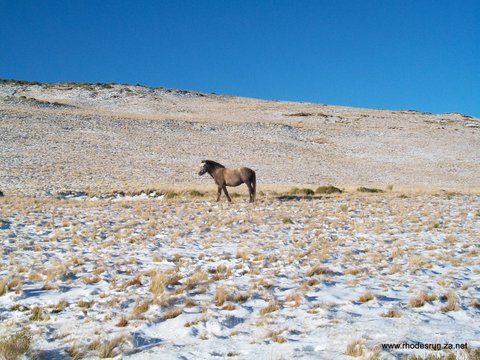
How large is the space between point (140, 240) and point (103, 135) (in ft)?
141

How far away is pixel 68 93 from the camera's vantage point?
8750cm

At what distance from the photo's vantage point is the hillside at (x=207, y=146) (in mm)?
35438

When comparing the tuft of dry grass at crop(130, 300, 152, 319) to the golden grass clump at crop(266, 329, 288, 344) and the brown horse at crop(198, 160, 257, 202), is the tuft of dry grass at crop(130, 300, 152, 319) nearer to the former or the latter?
the golden grass clump at crop(266, 329, 288, 344)

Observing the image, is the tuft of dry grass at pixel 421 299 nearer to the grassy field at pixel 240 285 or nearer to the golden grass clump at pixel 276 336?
the grassy field at pixel 240 285

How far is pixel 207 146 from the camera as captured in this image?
51.0 meters

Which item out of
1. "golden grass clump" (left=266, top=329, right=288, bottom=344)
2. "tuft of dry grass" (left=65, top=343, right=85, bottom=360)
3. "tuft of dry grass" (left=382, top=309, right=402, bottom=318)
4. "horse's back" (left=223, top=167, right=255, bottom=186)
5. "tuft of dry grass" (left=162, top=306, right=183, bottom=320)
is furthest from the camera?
"horse's back" (left=223, top=167, right=255, bottom=186)

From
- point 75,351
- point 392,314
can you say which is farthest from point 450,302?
point 75,351

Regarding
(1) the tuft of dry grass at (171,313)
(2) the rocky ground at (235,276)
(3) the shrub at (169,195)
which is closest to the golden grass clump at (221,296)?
(2) the rocky ground at (235,276)

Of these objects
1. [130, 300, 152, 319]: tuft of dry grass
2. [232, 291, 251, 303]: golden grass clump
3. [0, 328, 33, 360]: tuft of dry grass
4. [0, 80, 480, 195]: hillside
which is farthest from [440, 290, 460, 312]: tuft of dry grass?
[0, 80, 480, 195]: hillside

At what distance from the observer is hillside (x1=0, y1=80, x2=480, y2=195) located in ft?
116

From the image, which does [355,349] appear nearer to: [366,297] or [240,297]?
[366,297]

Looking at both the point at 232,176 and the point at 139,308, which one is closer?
the point at 139,308

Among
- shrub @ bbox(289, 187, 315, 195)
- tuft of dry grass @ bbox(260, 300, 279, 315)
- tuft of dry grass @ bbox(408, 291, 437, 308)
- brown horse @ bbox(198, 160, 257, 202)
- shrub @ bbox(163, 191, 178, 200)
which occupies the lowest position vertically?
tuft of dry grass @ bbox(260, 300, 279, 315)

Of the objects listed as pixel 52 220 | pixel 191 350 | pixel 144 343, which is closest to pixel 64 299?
pixel 144 343
